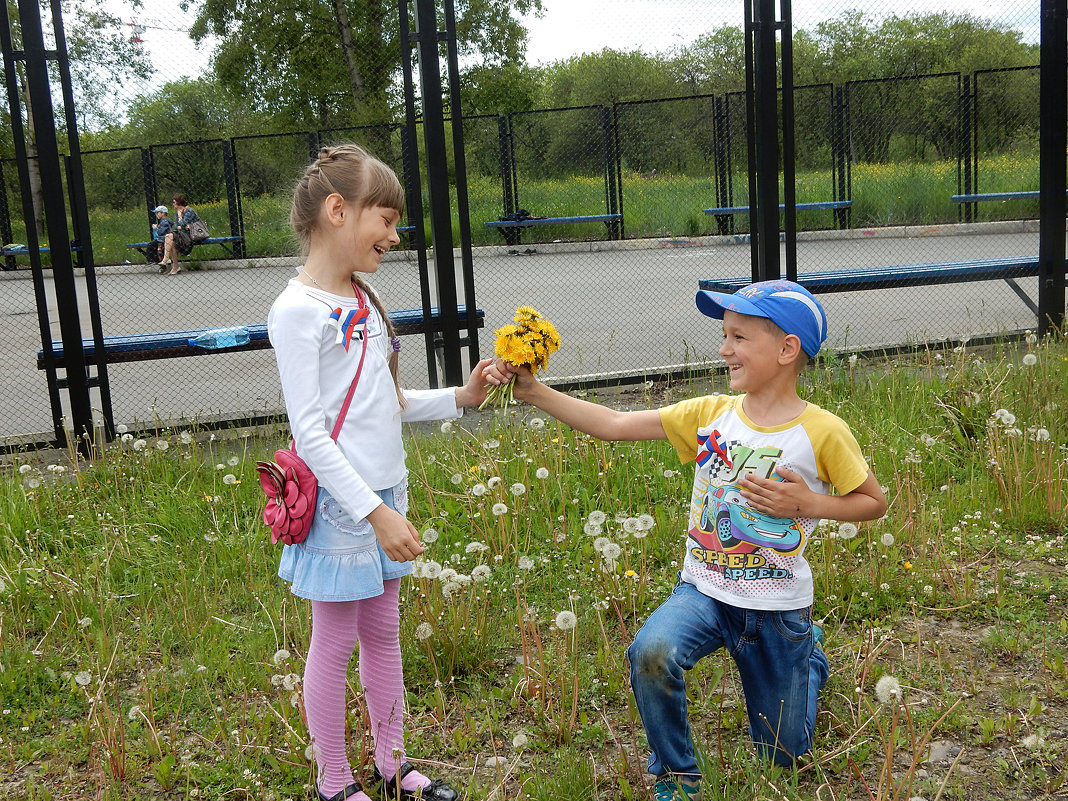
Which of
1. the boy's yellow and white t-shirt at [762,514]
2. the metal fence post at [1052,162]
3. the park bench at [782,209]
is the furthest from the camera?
the park bench at [782,209]

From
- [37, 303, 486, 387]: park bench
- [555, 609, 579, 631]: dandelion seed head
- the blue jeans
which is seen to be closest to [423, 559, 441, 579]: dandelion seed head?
[555, 609, 579, 631]: dandelion seed head

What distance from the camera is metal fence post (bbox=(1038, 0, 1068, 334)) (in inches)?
286

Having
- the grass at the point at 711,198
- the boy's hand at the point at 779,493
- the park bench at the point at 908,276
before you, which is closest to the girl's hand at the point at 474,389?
the boy's hand at the point at 779,493

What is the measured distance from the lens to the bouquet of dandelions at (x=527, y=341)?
2871 mm

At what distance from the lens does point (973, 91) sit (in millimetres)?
15336

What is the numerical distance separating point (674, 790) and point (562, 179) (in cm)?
1286

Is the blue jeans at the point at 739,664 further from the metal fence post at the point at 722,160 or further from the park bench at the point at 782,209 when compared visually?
the park bench at the point at 782,209

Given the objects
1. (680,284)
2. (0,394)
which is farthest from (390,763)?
(680,284)

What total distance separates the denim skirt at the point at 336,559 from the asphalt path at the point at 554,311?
4.00 metres

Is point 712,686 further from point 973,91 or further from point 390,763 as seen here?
point 973,91

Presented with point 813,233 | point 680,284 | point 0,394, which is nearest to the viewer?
point 0,394

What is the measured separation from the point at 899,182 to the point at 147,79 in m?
13.2

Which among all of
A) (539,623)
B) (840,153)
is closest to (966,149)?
(840,153)

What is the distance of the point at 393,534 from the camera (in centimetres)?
240
